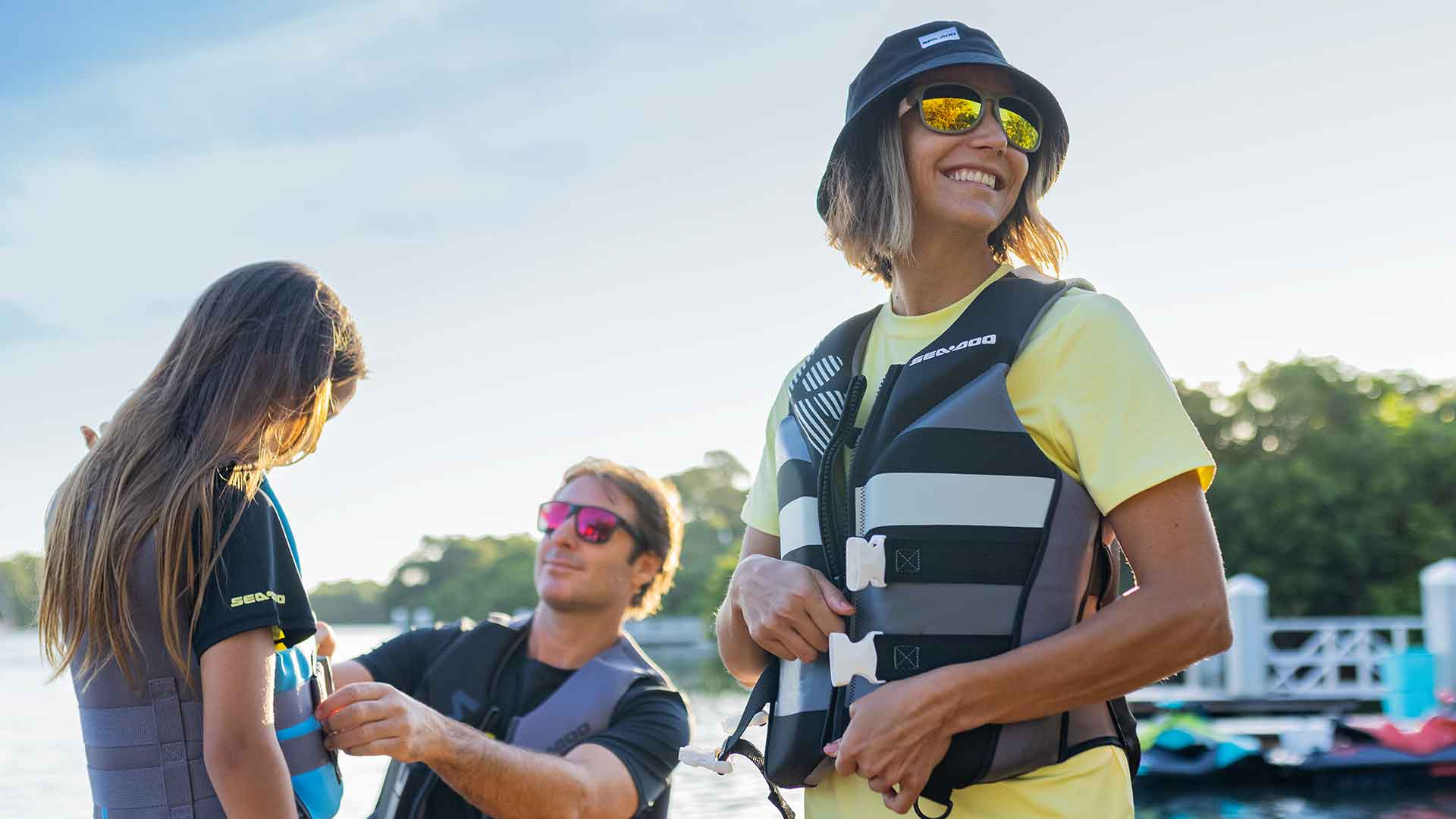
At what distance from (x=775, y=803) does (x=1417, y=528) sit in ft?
113

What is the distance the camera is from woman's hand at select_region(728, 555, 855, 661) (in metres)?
1.96

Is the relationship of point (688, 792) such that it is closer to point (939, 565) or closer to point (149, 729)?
point (149, 729)

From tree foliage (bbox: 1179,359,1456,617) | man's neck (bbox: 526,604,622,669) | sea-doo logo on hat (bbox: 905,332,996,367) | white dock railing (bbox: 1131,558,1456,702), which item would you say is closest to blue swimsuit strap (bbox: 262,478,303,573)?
sea-doo logo on hat (bbox: 905,332,996,367)

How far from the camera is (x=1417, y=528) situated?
105 ft

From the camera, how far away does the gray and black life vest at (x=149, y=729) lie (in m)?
2.13

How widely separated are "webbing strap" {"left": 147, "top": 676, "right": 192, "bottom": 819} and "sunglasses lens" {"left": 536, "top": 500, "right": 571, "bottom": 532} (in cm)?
199

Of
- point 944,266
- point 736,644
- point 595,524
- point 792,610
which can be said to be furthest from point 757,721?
point 595,524

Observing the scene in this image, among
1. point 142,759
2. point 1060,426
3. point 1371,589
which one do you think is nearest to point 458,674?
point 142,759

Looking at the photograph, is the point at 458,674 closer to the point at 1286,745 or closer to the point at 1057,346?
the point at 1057,346

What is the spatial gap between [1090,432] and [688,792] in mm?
18305

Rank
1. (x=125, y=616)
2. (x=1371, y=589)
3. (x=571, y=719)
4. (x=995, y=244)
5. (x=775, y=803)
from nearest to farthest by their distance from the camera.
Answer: (x=125, y=616) → (x=775, y=803) → (x=995, y=244) → (x=571, y=719) → (x=1371, y=589)

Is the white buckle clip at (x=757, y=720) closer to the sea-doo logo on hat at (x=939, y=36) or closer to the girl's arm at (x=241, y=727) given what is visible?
the girl's arm at (x=241, y=727)

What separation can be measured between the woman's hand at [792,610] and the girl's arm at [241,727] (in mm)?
834

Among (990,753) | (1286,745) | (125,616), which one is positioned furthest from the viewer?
(1286,745)
